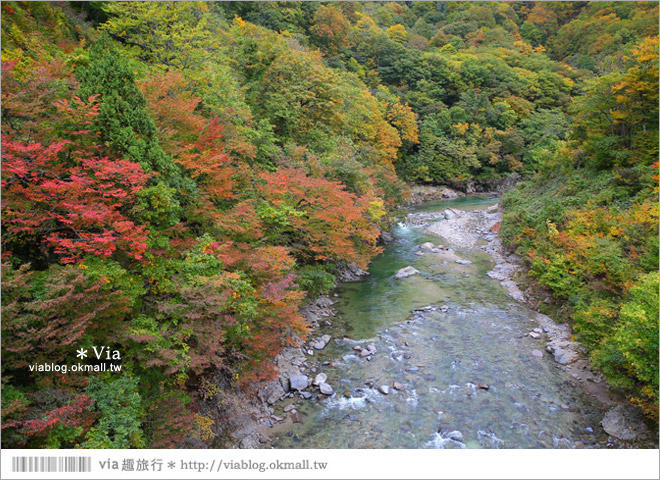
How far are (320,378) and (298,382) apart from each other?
62cm

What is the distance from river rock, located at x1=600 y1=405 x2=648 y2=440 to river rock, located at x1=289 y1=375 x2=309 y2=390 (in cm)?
684

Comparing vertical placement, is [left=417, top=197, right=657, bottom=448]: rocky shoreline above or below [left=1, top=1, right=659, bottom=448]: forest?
below

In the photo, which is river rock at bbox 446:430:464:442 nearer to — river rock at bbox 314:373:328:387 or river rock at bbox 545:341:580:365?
river rock at bbox 314:373:328:387

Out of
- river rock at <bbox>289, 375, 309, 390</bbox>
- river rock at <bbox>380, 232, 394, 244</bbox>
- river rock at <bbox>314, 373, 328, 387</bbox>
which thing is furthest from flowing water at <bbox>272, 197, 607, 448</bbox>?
river rock at <bbox>380, 232, 394, 244</bbox>

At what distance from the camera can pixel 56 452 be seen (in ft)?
13.7

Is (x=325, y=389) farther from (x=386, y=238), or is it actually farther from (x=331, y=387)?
(x=386, y=238)

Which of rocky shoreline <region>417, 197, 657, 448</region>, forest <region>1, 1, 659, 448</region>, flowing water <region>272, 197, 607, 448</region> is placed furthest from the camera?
flowing water <region>272, 197, 607, 448</region>

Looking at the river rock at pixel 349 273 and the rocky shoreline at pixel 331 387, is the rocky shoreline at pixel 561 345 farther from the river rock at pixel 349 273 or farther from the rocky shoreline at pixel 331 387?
the river rock at pixel 349 273

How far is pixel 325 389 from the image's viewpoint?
8.53 m

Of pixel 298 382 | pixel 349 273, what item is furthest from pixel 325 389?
pixel 349 273

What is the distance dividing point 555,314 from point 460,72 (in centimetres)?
4356

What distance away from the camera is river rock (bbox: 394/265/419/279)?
15.8m

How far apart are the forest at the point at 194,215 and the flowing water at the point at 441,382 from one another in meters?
1.33

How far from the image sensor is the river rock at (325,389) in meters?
8.47
